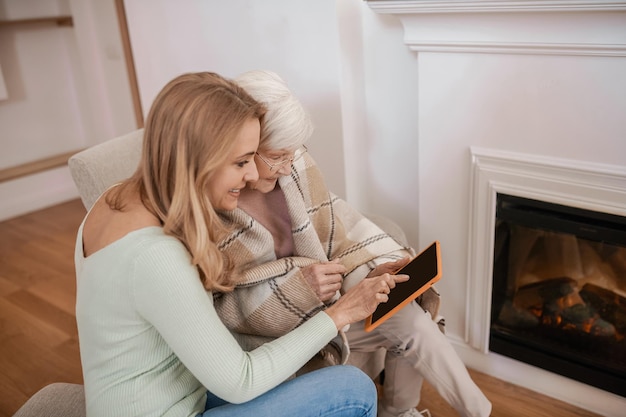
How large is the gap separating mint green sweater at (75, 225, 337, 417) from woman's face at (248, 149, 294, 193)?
0.43 meters

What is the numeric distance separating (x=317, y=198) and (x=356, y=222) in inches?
6.0

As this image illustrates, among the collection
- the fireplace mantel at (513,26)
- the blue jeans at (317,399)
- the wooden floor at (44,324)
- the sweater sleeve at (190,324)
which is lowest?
the wooden floor at (44,324)

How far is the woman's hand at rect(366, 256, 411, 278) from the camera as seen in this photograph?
158 cm

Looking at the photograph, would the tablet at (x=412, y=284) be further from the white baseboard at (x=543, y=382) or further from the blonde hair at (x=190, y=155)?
the white baseboard at (x=543, y=382)

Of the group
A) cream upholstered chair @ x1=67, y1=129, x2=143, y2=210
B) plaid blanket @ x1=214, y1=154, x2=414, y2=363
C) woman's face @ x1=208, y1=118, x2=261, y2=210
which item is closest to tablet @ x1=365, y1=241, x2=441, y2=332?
plaid blanket @ x1=214, y1=154, x2=414, y2=363

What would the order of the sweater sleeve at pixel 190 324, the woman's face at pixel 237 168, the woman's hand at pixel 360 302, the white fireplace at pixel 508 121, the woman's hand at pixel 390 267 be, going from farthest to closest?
the woman's hand at pixel 390 267
the white fireplace at pixel 508 121
the woman's hand at pixel 360 302
the woman's face at pixel 237 168
the sweater sleeve at pixel 190 324

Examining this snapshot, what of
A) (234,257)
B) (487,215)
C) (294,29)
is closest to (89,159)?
(234,257)

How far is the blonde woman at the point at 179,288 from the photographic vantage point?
1.08 m

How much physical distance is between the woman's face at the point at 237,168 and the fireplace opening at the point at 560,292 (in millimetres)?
833

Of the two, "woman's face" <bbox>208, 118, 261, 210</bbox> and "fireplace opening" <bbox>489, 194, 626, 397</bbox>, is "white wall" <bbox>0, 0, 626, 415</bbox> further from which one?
"woman's face" <bbox>208, 118, 261, 210</bbox>

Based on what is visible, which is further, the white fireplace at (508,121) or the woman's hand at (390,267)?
the woman's hand at (390,267)

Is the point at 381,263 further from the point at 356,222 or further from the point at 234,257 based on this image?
the point at 234,257

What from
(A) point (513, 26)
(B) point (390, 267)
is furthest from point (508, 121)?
(B) point (390, 267)

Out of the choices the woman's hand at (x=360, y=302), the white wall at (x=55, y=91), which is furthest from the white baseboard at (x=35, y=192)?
the woman's hand at (x=360, y=302)
